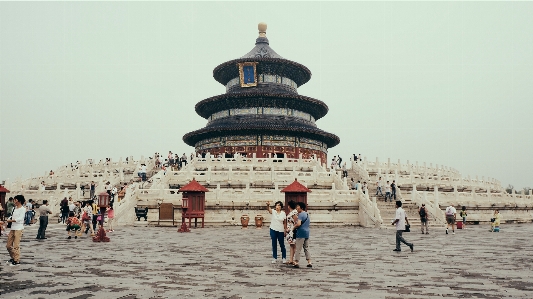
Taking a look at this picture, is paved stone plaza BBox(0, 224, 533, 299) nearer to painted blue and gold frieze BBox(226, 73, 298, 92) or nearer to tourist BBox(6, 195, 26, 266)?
tourist BBox(6, 195, 26, 266)

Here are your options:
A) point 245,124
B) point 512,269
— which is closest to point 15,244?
point 512,269

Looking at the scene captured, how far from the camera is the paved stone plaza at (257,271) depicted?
711 cm

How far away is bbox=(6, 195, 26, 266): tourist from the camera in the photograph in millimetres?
9898

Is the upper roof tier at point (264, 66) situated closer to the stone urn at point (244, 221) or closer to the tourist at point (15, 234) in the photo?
the stone urn at point (244, 221)

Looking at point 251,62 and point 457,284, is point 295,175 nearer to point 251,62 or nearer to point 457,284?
point 457,284

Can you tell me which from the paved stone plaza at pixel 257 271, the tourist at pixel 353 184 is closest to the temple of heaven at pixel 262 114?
the tourist at pixel 353 184

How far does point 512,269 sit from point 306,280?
191 inches

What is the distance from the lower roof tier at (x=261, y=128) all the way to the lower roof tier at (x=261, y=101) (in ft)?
5.38

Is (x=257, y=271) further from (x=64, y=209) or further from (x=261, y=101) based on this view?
(x=261, y=101)

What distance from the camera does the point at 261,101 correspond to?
1820 inches

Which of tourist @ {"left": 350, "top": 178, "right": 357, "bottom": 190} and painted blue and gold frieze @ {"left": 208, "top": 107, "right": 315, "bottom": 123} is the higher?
painted blue and gold frieze @ {"left": 208, "top": 107, "right": 315, "bottom": 123}

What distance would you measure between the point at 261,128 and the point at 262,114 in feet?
12.1

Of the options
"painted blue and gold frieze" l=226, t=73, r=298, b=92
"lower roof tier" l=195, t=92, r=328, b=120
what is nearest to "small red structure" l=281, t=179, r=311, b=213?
"lower roof tier" l=195, t=92, r=328, b=120

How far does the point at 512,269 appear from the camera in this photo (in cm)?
949
